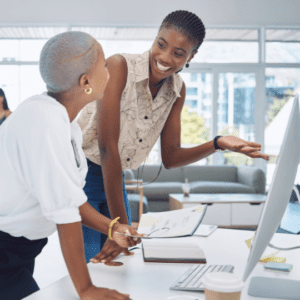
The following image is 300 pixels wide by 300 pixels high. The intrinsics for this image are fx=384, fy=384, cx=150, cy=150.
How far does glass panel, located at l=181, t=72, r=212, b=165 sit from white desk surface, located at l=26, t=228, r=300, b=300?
5695 millimetres

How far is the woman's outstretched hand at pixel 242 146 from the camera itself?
1255mm

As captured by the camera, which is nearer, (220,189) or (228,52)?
(220,189)

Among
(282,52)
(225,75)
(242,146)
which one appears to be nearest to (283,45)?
(282,52)

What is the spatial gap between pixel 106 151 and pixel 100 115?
128mm

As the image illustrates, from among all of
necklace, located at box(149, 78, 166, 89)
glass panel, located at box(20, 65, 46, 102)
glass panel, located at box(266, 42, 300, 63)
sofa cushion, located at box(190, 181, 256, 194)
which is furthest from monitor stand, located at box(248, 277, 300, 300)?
glass panel, located at box(266, 42, 300, 63)

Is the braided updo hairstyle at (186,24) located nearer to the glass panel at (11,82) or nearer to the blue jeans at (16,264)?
the blue jeans at (16,264)

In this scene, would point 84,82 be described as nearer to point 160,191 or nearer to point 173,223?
point 173,223

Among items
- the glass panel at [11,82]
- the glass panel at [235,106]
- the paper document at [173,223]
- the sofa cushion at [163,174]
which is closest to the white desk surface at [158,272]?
the paper document at [173,223]

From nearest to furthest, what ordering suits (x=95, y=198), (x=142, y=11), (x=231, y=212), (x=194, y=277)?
1. (x=194, y=277)
2. (x=95, y=198)
3. (x=231, y=212)
4. (x=142, y=11)

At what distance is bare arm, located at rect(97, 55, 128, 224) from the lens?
131 cm

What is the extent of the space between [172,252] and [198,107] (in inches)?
240

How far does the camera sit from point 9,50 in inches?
277

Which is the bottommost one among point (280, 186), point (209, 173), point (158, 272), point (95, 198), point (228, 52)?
point (209, 173)

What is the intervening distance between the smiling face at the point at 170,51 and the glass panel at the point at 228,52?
5.95 metres
